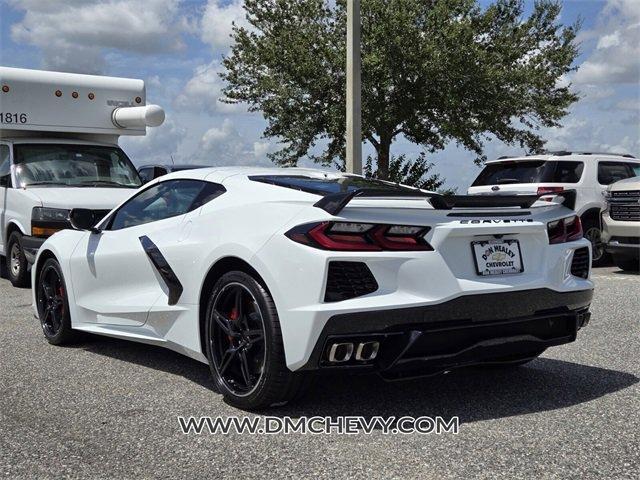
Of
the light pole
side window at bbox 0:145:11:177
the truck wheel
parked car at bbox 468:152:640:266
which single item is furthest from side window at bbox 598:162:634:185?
side window at bbox 0:145:11:177

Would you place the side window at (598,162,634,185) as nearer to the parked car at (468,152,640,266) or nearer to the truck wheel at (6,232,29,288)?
the parked car at (468,152,640,266)

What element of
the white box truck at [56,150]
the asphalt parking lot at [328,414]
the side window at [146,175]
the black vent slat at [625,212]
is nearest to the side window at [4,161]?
the white box truck at [56,150]

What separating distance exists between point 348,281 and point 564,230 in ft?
4.86

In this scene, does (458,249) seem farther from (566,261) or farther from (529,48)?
(529,48)

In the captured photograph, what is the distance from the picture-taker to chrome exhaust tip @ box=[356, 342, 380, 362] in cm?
401

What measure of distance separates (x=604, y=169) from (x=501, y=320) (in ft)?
30.3

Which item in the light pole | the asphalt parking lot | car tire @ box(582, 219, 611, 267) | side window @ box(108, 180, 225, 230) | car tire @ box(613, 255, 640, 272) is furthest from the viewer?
the light pole

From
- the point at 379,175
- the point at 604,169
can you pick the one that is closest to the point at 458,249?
the point at 604,169

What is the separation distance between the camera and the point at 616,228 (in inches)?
432

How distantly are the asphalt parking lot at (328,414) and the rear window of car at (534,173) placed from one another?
6.17 metres

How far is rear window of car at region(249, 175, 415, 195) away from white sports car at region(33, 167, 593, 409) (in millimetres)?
19

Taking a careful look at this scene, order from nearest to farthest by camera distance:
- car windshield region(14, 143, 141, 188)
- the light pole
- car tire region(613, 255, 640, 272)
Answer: car windshield region(14, 143, 141, 188), car tire region(613, 255, 640, 272), the light pole

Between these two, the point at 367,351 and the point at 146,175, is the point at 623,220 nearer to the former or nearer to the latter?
the point at 367,351

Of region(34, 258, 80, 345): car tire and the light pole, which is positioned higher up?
the light pole
